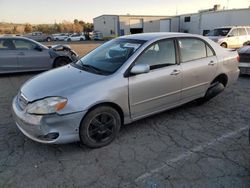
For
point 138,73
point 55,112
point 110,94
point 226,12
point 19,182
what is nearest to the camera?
point 19,182

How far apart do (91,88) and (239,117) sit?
2973 millimetres

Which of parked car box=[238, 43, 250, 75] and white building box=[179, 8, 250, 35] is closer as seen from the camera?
parked car box=[238, 43, 250, 75]

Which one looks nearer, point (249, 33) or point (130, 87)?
point (130, 87)

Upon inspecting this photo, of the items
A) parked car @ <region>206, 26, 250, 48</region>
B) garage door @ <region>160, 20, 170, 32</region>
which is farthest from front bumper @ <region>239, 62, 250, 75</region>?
garage door @ <region>160, 20, 170, 32</region>

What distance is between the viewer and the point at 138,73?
3.62m

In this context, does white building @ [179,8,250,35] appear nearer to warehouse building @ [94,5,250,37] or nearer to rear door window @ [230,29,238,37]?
warehouse building @ [94,5,250,37]

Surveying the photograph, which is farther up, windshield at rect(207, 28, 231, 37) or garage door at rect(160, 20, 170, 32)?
garage door at rect(160, 20, 170, 32)

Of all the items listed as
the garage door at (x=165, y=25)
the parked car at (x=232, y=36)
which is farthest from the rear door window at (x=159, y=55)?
the garage door at (x=165, y=25)

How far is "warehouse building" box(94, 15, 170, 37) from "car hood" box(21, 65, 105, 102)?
44.7 m

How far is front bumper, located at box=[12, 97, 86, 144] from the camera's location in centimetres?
311

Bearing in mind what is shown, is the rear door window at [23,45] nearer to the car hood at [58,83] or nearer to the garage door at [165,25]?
the car hood at [58,83]

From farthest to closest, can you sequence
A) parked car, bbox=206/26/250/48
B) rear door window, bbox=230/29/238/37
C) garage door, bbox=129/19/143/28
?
garage door, bbox=129/19/143/28 < rear door window, bbox=230/29/238/37 < parked car, bbox=206/26/250/48

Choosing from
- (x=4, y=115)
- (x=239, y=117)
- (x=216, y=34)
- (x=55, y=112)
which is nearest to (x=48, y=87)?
(x=55, y=112)

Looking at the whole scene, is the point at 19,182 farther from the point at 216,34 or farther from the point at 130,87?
the point at 216,34
